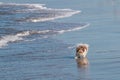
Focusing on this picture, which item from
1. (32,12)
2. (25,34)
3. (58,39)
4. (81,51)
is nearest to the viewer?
(81,51)

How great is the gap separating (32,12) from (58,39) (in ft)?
30.7

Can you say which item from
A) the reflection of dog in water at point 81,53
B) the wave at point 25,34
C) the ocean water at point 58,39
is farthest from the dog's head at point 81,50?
the wave at point 25,34

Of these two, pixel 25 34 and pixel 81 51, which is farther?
pixel 25 34

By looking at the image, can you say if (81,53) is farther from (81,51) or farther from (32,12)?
(32,12)

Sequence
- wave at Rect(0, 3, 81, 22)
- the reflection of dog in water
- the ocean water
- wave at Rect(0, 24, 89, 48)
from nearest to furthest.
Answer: the ocean water < the reflection of dog in water < wave at Rect(0, 24, 89, 48) < wave at Rect(0, 3, 81, 22)

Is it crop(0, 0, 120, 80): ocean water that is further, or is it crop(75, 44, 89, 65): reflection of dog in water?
crop(75, 44, 89, 65): reflection of dog in water

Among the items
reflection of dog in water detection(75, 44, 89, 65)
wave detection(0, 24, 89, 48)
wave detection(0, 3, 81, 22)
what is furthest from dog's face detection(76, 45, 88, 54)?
wave detection(0, 3, 81, 22)

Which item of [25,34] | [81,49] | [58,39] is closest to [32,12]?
[25,34]

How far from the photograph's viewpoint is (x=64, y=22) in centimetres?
2503

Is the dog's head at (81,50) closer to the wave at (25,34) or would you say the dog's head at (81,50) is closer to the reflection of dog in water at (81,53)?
the reflection of dog in water at (81,53)

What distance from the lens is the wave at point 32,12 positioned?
2664 centimetres

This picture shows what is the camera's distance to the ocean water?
1501 cm

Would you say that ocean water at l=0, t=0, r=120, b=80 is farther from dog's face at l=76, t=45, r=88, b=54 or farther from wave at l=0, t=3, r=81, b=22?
dog's face at l=76, t=45, r=88, b=54

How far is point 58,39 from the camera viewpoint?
66.2 feet
